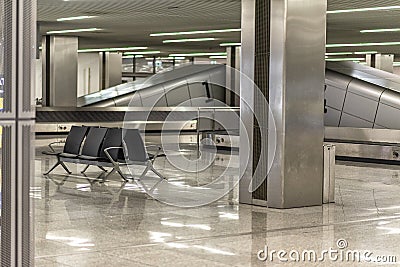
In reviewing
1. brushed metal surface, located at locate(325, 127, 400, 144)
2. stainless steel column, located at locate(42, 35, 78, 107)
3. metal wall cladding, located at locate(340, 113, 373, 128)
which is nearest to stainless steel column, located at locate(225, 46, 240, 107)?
stainless steel column, located at locate(42, 35, 78, 107)

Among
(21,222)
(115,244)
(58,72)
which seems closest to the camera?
(21,222)

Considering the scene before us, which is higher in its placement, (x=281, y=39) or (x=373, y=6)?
(x=373, y=6)

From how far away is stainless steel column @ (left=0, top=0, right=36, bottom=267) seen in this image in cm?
467

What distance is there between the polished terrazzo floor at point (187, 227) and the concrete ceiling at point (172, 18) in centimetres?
495

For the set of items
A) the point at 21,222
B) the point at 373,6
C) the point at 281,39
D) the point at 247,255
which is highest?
the point at 373,6

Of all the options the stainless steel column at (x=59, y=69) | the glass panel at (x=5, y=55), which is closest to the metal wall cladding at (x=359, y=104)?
the stainless steel column at (x=59, y=69)

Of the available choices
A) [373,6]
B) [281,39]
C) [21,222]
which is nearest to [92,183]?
[281,39]

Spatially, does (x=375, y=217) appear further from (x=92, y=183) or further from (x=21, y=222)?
(x=21, y=222)

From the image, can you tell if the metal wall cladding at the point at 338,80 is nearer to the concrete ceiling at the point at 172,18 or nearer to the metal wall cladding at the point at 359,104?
the metal wall cladding at the point at 359,104

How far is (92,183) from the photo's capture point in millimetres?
13938

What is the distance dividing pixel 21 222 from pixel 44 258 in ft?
8.96

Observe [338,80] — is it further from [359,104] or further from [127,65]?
[127,65]

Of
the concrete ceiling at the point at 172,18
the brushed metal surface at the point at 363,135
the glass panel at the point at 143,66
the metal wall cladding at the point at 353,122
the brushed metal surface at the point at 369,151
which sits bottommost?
the brushed metal surface at the point at 369,151

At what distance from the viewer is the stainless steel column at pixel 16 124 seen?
4.67 metres
